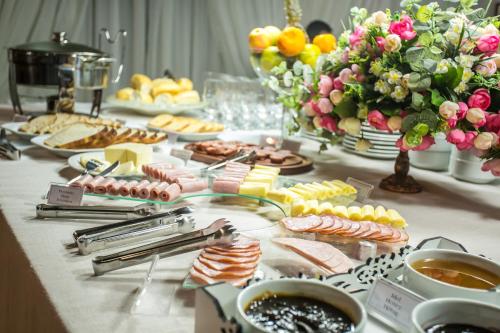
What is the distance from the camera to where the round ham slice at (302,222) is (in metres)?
0.92

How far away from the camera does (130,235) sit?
87 centimetres

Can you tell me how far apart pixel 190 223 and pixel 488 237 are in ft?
1.91

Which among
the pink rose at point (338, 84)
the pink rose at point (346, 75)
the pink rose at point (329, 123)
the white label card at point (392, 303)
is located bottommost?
the white label card at point (392, 303)

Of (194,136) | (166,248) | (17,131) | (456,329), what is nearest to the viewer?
(456,329)

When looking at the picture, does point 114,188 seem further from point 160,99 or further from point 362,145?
point 160,99

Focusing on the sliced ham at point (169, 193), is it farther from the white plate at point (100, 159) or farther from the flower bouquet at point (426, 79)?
the flower bouquet at point (426, 79)

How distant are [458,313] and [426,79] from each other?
0.72m

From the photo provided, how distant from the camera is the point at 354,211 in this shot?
0.99 meters

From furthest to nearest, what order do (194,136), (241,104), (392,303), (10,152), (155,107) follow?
(155,107), (241,104), (194,136), (10,152), (392,303)

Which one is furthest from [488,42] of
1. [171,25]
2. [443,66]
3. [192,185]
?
[171,25]

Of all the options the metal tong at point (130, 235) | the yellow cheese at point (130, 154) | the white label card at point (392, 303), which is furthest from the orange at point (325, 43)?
the white label card at point (392, 303)

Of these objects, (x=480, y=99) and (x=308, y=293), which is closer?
(x=308, y=293)

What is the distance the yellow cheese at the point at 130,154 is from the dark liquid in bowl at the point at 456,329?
3.05ft

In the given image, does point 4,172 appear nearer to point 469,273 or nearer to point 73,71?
point 73,71
